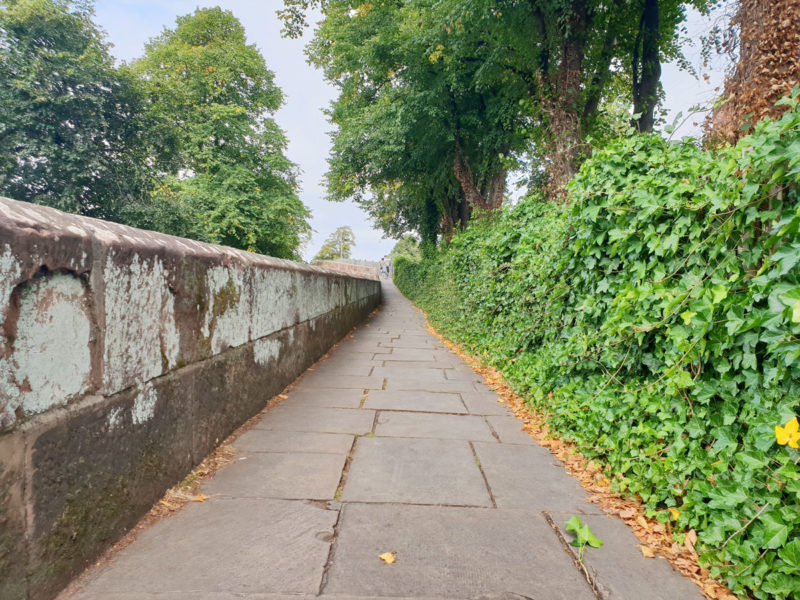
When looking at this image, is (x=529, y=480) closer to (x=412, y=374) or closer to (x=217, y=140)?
(x=412, y=374)

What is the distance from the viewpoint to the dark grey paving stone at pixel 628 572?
5.25ft

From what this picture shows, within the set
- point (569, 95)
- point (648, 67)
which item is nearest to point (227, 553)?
point (569, 95)

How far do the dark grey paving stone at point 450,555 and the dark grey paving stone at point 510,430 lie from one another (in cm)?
Result: 110

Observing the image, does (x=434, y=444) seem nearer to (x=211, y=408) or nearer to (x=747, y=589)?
(x=211, y=408)

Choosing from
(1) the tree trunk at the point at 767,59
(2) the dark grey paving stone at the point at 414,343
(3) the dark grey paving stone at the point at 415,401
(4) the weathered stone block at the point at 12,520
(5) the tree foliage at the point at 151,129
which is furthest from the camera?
(5) the tree foliage at the point at 151,129

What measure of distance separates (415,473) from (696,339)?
Result: 1660 mm

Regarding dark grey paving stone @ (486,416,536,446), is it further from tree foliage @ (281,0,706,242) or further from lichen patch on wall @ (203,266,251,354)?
tree foliage @ (281,0,706,242)

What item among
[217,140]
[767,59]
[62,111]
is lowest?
[767,59]

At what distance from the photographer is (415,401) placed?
13.5 feet

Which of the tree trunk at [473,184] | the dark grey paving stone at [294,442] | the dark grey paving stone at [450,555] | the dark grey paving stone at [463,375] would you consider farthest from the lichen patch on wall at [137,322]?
the tree trunk at [473,184]

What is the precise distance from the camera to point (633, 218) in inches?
98.5

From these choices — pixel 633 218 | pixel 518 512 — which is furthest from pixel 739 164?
pixel 518 512

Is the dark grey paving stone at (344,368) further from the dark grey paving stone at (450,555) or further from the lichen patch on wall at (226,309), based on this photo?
the dark grey paving stone at (450,555)

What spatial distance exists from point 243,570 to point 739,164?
2.63 m
